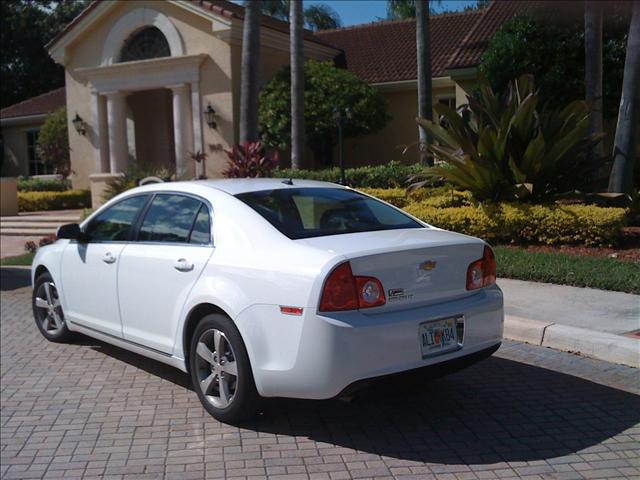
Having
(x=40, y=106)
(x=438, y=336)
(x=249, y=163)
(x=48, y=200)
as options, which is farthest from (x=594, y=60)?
(x=40, y=106)

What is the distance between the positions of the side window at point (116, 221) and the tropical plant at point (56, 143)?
1951 cm

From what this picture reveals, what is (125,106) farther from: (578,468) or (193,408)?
(578,468)

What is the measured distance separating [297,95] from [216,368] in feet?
44.9

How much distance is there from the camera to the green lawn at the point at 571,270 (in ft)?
24.6

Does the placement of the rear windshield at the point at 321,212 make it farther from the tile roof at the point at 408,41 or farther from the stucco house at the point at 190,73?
the tile roof at the point at 408,41

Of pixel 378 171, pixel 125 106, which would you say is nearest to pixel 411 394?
pixel 378 171

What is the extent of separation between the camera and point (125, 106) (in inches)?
871

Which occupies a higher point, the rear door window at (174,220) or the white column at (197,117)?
the white column at (197,117)

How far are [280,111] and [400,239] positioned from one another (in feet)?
49.6

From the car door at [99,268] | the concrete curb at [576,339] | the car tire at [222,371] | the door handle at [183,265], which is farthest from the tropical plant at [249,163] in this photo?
the car tire at [222,371]

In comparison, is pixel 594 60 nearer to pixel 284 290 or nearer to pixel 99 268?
pixel 99 268

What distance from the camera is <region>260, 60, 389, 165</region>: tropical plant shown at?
1866 centimetres

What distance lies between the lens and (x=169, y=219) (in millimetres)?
5223

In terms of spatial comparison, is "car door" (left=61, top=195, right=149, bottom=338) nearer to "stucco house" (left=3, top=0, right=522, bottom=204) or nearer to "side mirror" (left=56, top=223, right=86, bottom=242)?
"side mirror" (left=56, top=223, right=86, bottom=242)
